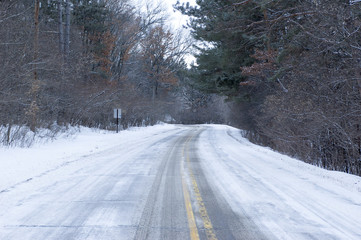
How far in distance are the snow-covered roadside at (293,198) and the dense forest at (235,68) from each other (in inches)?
94.2

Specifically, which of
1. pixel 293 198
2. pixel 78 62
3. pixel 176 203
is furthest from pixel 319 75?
pixel 78 62

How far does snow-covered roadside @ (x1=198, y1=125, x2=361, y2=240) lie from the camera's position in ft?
15.7

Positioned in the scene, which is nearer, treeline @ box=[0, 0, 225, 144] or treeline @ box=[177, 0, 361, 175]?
treeline @ box=[177, 0, 361, 175]

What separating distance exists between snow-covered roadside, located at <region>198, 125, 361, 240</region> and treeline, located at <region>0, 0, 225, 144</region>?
10.2 metres

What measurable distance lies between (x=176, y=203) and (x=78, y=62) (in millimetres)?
18392

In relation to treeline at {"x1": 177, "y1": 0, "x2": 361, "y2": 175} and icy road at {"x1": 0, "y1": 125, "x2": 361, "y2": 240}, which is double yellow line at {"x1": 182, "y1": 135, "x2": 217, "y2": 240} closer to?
icy road at {"x1": 0, "y1": 125, "x2": 361, "y2": 240}

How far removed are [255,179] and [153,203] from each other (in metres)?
3.70

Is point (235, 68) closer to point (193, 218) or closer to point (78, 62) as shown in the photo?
point (78, 62)

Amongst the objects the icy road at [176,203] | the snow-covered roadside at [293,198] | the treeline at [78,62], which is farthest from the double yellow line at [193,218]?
the treeline at [78,62]

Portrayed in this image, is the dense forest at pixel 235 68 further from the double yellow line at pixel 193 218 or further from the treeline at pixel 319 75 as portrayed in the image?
the double yellow line at pixel 193 218

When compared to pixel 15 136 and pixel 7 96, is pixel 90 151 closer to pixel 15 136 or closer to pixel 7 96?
pixel 15 136

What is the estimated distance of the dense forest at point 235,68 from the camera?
970 centimetres

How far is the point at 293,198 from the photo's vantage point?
6516 mm

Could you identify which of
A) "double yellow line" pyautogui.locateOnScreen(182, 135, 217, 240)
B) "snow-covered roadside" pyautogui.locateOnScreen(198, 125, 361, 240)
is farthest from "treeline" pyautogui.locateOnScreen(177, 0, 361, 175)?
"double yellow line" pyautogui.locateOnScreen(182, 135, 217, 240)
